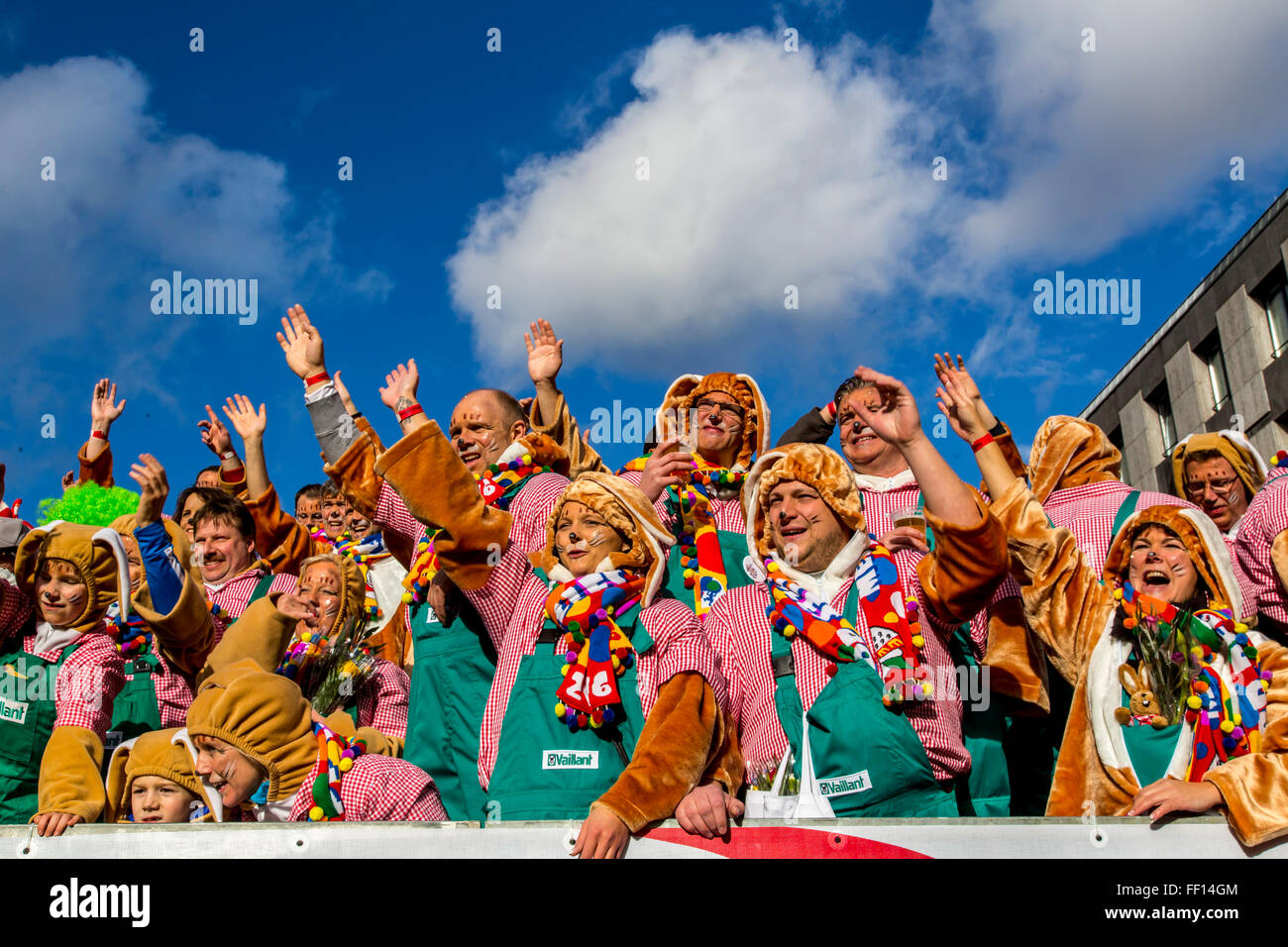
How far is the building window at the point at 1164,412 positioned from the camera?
95.3 feet

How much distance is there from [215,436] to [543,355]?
87.7 inches

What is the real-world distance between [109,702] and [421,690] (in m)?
1.20

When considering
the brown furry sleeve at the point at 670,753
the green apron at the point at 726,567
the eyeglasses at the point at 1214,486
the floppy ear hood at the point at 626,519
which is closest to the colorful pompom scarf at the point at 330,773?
the floppy ear hood at the point at 626,519

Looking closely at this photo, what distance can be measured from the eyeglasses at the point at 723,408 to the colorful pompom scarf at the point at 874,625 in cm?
179

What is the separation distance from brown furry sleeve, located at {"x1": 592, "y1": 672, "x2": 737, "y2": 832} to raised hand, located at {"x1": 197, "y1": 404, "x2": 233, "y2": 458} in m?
4.31

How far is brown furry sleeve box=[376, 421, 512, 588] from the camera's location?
3.85 meters

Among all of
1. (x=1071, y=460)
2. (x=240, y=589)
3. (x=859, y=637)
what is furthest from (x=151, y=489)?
(x=1071, y=460)

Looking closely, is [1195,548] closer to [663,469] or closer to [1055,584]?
[1055,584]

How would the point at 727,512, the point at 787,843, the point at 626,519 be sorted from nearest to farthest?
the point at 787,843
the point at 626,519
the point at 727,512

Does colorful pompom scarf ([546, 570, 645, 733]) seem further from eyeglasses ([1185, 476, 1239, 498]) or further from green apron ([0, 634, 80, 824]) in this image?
eyeglasses ([1185, 476, 1239, 498])

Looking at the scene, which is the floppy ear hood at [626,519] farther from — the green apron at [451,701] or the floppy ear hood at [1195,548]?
the floppy ear hood at [1195,548]

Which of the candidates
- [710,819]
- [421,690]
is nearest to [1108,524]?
[710,819]

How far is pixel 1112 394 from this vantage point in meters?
31.6

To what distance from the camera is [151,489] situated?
546 cm
